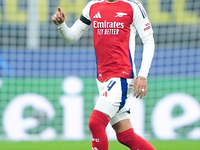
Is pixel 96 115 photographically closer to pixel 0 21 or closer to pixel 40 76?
pixel 40 76

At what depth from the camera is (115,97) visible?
16.2ft

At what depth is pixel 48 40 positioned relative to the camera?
39.3 ft

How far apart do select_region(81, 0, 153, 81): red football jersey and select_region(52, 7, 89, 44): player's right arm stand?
1.04 feet

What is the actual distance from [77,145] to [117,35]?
11.1 ft

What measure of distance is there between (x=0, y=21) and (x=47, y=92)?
3.62m

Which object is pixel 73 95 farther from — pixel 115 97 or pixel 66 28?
pixel 115 97

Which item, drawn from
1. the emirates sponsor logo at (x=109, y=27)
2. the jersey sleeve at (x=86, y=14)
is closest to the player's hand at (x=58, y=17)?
the jersey sleeve at (x=86, y=14)

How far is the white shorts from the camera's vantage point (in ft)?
16.1

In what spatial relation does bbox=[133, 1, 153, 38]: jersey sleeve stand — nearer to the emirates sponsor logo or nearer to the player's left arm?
the player's left arm

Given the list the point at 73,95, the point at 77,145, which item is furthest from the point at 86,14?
the point at 73,95

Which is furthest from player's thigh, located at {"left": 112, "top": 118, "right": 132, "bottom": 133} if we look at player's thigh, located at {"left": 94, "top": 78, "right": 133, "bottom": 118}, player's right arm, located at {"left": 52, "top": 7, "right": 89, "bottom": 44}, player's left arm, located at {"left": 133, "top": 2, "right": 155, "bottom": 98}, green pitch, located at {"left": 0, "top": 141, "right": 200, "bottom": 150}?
green pitch, located at {"left": 0, "top": 141, "right": 200, "bottom": 150}

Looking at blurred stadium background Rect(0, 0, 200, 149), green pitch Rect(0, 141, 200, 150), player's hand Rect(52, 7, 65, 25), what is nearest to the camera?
player's hand Rect(52, 7, 65, 25)

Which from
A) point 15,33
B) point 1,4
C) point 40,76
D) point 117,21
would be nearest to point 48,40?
point 15,33

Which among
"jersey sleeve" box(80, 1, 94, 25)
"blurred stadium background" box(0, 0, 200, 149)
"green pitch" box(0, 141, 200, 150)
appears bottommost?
"green pitch" box(0, 141, 200, 150)
